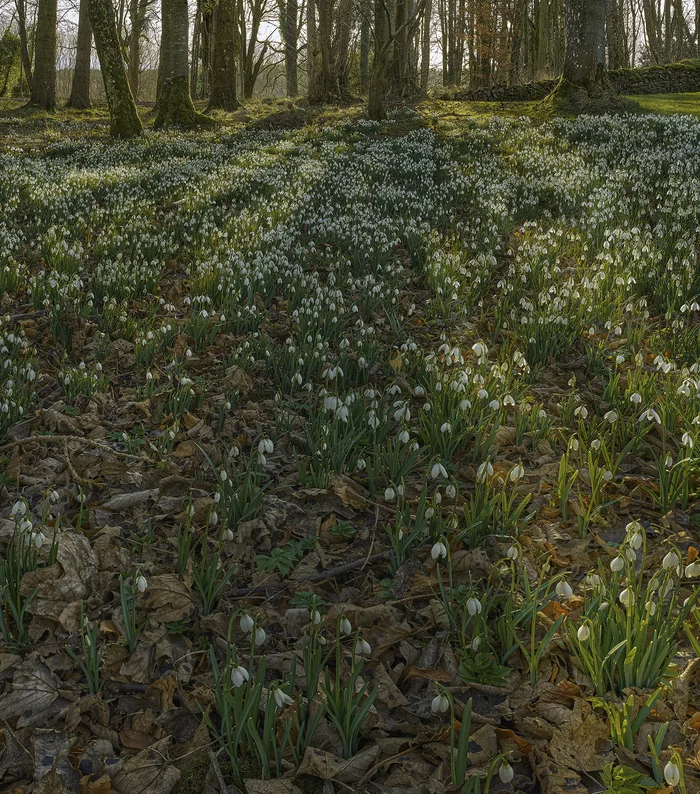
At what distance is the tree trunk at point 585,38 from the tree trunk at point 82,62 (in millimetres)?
15837

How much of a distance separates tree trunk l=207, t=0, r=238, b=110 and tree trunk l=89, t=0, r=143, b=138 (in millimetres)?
6147

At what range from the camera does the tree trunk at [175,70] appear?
60.4ft

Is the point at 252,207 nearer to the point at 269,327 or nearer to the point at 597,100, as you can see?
the point at 269,327

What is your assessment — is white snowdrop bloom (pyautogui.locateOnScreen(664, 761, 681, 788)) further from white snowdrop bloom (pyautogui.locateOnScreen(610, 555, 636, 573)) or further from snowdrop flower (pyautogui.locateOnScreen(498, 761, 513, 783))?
white snowdrop bloom (pyautogui.locateOnScreen(610, 555, 636, 573))

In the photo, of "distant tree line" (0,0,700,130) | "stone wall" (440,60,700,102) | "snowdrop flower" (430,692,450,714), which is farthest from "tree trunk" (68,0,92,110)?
"snowdrop flower" (430,692,450,714)

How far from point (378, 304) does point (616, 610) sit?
3775 millimetres

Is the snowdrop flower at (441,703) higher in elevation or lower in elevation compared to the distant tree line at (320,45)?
lower

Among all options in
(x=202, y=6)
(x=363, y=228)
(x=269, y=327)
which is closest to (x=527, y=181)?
(x=363, y=228)

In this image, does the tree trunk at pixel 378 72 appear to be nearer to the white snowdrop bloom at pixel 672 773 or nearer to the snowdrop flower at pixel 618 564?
the snowdrop flower at pixel 618 564

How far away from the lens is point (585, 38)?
15711 millimetres

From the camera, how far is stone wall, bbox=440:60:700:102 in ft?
66.3

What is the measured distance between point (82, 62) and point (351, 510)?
25.4 meters

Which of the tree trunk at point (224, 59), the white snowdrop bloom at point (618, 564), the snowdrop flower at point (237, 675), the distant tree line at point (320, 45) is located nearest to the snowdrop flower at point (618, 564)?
the white snowdrop bloom at point (618, 564)

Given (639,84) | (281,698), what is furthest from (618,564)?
(639,84)
